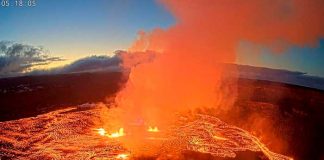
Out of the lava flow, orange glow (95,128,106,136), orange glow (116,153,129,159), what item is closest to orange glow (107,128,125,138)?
the lava flow

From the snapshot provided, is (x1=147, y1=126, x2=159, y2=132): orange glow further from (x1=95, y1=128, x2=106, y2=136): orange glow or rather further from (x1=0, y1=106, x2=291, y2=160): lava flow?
(x1=95, y1=128, x2=106, y2=136): orange glow

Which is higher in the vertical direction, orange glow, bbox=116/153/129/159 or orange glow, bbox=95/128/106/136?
orange glow, bbox=95/128/106/136

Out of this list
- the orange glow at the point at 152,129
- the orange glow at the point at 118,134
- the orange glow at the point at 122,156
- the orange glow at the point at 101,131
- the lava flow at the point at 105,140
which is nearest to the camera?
the orange glow at the point at 122,156

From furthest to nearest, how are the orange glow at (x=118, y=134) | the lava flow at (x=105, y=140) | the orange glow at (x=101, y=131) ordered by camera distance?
the orange glow at (x=101, y=131) < the orange glow at (x=118, y=134) < the lava flow at (x=105, y=140)

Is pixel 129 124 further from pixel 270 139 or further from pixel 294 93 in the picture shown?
pixel 294 93

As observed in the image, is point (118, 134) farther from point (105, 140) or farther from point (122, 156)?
point (122, 156)

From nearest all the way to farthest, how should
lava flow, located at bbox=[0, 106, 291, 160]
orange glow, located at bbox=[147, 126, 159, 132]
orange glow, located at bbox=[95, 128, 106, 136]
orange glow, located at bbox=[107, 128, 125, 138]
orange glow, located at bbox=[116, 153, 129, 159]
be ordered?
orange glow, located at bbox=[116, 153, 129, 159] < lava flow, located at bbox=[0, 106, 291, 160] < orange glow, located at bbox=[107, 128, 125, 138] < orange glow, located at bbox=[95, 128, 106, 136] < orange glow, located at bbox=[147, 126, 159, 132]

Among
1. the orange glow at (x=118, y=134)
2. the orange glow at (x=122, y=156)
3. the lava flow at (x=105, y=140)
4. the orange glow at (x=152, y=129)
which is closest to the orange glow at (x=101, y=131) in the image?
the lava flow at (x=105, y=140)

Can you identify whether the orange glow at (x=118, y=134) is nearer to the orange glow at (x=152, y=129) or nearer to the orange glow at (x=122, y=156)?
the orange glow at (x=152, y=129)

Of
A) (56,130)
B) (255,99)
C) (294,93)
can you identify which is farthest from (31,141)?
(294,93)

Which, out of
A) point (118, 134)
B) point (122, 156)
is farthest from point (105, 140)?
point (122, 156)

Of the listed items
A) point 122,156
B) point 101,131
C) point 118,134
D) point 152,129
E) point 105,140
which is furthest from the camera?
point 152,129
